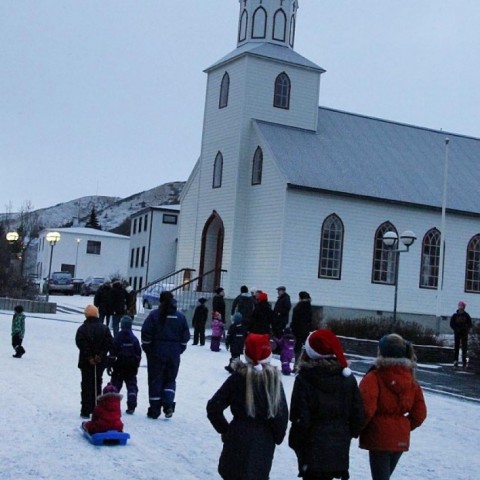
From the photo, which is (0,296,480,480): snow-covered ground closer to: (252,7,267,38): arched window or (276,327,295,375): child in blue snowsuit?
(276,327,295,375): child in blue snowsuit

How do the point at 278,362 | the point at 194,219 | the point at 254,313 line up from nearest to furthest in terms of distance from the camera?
the point at 254,313 → the point at 278,362 → the point at 194,219

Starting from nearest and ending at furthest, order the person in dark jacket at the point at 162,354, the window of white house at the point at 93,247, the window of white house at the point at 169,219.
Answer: the person in dark jacket at the point at 162,354, the window of white house at the point at 169,219, the window of white house at the point at 93,247

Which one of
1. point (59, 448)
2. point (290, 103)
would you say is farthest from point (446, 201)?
point (59, 448)

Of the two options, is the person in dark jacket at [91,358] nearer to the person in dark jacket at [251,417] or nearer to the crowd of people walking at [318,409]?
the crowd of people walking at [318,409]

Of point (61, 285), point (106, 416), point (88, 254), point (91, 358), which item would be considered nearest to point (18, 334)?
point (91, 358)

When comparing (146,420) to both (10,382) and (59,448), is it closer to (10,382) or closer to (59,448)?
(59,448)

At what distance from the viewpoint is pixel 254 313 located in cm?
1855

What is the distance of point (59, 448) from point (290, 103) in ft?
93.9

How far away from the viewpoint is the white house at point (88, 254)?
253 feet

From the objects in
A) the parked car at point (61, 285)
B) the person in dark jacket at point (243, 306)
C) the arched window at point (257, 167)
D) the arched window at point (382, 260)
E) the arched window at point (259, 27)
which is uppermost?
the arched window at point (259, 27)

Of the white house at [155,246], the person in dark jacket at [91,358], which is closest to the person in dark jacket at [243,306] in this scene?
the person in dark jacket at [91,358]

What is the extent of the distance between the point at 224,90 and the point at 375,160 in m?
7.30

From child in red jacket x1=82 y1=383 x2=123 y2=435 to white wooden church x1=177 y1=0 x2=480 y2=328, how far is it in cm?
2322

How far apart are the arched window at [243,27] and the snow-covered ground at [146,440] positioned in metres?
24.7
